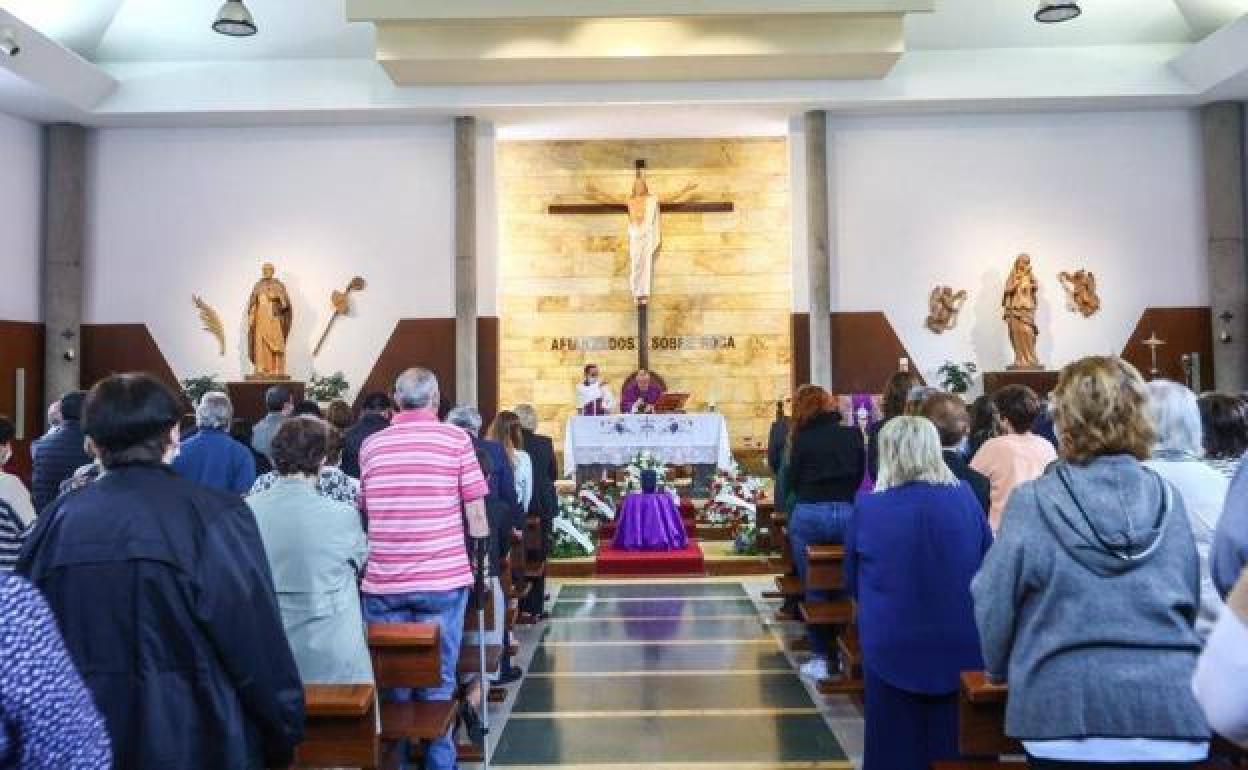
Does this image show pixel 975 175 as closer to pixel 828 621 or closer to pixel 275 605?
pixel 828 621

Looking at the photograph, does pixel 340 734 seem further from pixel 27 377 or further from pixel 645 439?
pixel 27 377

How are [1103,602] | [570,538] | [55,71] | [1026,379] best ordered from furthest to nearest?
[1026,379] < [55,71] < [570,538] < [1103,602]

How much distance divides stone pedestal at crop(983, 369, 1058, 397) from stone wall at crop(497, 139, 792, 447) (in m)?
3.32

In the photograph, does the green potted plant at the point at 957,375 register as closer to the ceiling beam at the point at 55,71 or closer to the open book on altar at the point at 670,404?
the open book on altar at the point at 670,404

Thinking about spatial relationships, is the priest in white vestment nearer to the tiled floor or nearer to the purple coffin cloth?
the purple coffin cloth

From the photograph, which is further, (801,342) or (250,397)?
(801,342)

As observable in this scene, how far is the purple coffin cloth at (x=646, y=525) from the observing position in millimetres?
9078

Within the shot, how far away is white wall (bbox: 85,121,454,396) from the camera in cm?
1296

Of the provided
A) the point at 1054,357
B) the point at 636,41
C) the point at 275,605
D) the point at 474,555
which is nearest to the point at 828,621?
the point at 474,555

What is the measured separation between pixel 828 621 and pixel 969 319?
29.3 ft

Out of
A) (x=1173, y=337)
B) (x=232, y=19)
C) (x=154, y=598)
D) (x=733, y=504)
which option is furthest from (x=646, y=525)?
(x=1173, y=337)

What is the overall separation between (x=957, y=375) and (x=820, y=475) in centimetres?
781

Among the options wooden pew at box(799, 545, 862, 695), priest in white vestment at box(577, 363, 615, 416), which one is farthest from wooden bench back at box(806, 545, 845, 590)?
priest in white vestment at box(577, 363, 615, 416)

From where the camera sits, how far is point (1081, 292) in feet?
42.0
